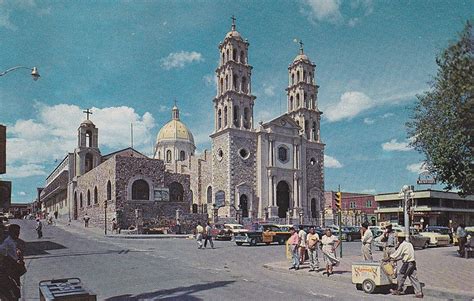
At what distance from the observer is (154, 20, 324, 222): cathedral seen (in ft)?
177

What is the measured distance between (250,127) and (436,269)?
4040cm

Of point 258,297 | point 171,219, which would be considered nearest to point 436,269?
point 258,297

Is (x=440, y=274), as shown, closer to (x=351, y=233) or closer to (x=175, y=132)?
(x=351, y=233)

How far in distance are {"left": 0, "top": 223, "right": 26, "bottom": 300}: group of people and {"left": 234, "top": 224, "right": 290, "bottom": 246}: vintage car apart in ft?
71.2

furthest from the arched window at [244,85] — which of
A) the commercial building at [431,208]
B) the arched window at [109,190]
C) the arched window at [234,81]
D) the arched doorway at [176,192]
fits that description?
the commercial building at [431,208]

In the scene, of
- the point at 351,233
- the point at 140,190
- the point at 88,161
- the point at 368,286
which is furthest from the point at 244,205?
the point at 368,286

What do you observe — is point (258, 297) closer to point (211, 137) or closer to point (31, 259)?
point (31, 259)

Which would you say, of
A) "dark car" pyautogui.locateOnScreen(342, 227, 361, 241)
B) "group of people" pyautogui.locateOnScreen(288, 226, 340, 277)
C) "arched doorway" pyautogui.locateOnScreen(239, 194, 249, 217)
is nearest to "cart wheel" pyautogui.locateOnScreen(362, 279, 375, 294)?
"group of people" pyautogui.locateOnScreen(288, 226, 340, 277)

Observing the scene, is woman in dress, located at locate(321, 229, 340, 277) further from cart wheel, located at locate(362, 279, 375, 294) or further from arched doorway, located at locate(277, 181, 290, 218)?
arched doorway, located at locate(277, 181, 290, 218)

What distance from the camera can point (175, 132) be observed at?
75.8 metres

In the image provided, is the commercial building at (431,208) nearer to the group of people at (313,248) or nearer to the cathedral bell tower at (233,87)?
the cathedral bell tower at (233,87)

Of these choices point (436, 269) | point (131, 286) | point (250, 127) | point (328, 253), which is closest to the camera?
point (131, 286)

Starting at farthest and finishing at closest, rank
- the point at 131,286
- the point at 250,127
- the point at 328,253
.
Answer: the point at 250,127 < the point at 328,253 < the point at 131,286

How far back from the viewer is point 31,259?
19922mm
